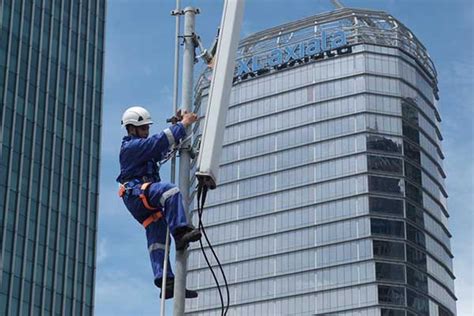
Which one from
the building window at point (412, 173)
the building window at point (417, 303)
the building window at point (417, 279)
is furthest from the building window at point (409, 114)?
the building window at point (417, 303)

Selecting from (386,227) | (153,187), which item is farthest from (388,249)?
(153,187)

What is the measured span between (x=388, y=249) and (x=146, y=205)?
120 metres

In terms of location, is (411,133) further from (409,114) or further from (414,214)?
(414,214)

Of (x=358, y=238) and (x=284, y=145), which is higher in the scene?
(x=284, y=145)

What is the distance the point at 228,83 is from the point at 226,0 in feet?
3.15

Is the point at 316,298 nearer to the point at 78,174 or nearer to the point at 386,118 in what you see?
the point at 386,118

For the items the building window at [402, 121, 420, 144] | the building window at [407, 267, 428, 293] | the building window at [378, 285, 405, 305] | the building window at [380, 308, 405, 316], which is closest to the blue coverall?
the building window at [380, 308, 405, 316]

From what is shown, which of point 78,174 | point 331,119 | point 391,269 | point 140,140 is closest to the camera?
point 140,140

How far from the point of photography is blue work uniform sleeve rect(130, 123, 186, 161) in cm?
1148

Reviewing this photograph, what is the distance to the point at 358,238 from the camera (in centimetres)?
12975

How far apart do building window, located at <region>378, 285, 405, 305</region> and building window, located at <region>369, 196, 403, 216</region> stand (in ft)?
30.5

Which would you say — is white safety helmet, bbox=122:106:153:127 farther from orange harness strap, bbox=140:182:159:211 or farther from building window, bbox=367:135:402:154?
building window, bbox=367:135:402:154

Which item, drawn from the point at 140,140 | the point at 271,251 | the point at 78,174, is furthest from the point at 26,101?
the point at 140,140

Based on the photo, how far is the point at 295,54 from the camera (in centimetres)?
14562
